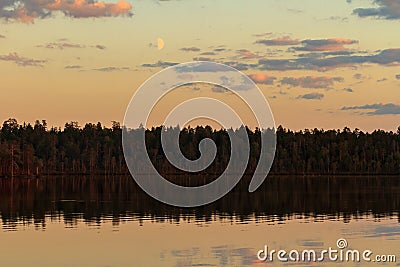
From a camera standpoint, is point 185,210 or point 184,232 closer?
point 184,232

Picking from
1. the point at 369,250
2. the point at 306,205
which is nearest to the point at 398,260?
the point at 369,250

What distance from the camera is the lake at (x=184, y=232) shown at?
4922 cm

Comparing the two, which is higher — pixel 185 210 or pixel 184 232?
pixel 185 210

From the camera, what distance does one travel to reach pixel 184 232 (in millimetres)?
62375

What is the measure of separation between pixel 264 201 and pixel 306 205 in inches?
343

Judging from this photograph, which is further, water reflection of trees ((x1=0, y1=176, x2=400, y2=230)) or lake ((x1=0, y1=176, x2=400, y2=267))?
water reflection of trees ((x1=0, y1=176, x2=400, y2=230))

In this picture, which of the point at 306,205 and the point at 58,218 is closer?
the point at 58,218

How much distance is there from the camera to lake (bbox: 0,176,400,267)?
161ft

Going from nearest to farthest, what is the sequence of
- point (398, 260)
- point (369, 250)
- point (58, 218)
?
point (398, 260)
point (369, 250)
point (58, 218)

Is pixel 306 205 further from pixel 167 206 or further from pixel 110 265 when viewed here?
pixel 110 265

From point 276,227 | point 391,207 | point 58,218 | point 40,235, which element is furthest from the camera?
point 391,207

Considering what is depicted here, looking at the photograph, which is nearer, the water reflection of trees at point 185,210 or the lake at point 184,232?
the lake at point 184,232

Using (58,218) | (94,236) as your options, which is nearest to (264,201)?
(58,218)

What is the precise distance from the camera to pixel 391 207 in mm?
87312
